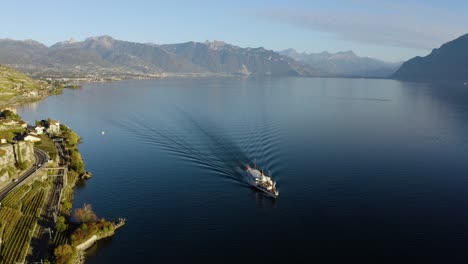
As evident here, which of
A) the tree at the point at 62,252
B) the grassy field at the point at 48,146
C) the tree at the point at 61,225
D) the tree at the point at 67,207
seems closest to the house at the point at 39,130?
the grassy field at the point at 48,146

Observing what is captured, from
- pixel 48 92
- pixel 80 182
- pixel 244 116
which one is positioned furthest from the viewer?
pixel 48 92

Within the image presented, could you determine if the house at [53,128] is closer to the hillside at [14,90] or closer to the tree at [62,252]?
the tree at [62,252]

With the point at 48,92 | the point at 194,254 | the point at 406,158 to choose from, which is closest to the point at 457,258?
the point at 194,254

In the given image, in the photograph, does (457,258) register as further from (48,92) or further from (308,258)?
(48,92)

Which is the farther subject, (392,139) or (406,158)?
(392,139)

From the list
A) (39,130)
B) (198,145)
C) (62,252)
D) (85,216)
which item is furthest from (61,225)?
(39,130)

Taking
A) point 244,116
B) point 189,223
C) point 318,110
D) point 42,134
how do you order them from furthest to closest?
point 318,110
point 244,116
point 42,134
point 189,223
